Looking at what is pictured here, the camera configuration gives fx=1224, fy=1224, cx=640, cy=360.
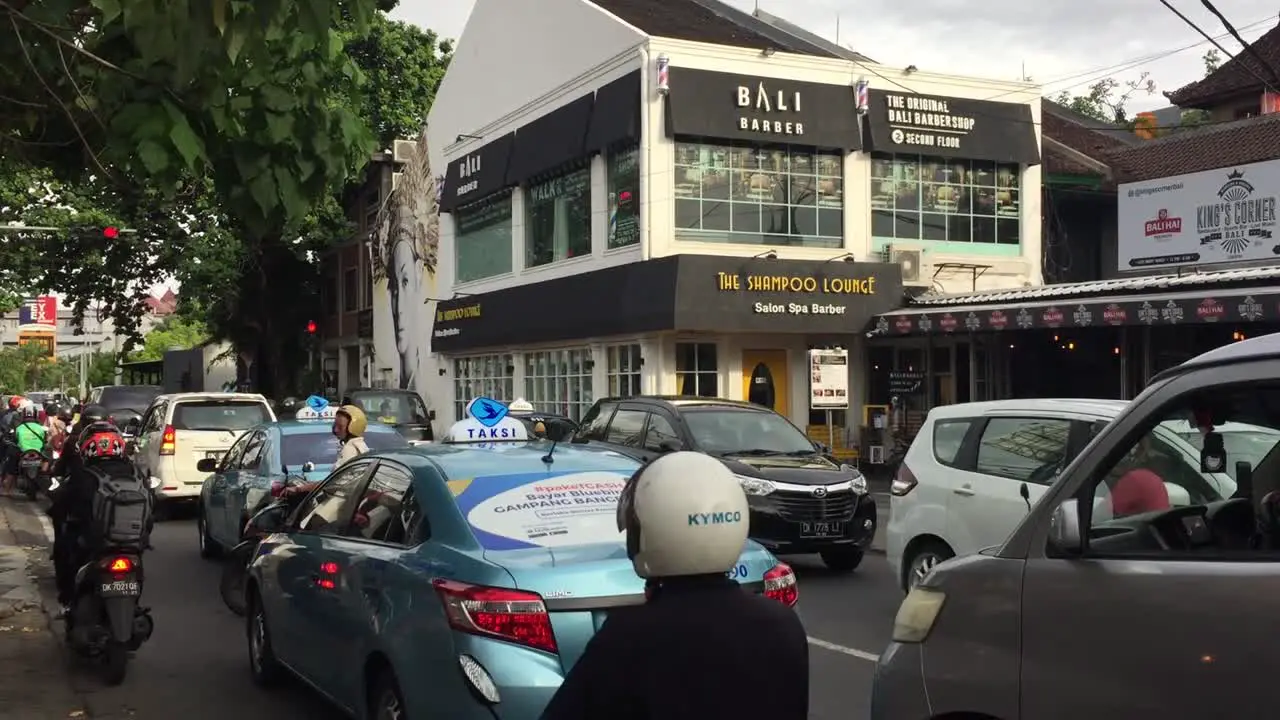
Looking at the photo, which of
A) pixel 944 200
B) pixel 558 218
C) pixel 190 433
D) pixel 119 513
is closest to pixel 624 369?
pixel 558 218

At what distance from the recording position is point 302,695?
734 cm

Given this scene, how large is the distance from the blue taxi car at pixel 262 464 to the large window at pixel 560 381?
1495 centimetres

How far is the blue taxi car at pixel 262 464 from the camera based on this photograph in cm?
1142

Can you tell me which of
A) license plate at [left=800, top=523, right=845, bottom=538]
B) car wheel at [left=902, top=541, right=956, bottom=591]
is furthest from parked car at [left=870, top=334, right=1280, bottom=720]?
license plate at [left=800, top=523, right=845, bottom=538]

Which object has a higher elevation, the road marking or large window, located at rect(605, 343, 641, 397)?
large window, located at rect(605, 343, 641, 397)

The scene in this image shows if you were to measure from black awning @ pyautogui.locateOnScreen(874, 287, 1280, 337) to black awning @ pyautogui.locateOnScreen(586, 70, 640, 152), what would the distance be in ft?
21.6

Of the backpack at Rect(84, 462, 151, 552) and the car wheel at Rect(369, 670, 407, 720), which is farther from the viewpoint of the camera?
the backpack at Rect(84, 462, 151, 552)

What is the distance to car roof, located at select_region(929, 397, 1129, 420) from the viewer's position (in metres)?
7.94

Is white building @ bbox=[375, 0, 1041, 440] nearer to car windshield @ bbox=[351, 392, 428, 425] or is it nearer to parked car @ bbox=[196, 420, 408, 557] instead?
car windshield @ bbox=[351, 392, 428, 425]

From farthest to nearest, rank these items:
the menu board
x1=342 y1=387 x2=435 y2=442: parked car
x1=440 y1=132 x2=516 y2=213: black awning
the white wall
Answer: x1=440 y1=132 x2=516 y2=213: black awning → the white wall → x1=342 y1=387 x2=435 y2=442: parked car → the menu board

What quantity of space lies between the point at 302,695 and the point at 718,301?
17.0m

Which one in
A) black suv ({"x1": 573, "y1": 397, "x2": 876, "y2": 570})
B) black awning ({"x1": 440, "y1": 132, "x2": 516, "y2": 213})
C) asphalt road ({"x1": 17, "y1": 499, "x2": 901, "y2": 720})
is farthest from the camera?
black awning ({"x1": 440, "y1": 132, "x2": 516, "y2": 213})

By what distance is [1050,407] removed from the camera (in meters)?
8.25

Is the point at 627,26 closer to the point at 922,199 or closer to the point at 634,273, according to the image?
the point at 634,273
